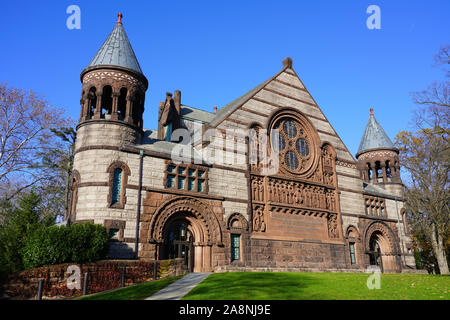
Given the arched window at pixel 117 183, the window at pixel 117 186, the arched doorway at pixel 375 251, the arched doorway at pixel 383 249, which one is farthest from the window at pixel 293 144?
the window at pixel 117 186

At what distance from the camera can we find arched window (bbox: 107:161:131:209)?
20898 millimetres

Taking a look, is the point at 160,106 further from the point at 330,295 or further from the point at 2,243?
the point at 330,295

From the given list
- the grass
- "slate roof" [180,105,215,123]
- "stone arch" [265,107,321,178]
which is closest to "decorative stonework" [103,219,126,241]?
the grass

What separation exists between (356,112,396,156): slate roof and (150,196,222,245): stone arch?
23.2 m

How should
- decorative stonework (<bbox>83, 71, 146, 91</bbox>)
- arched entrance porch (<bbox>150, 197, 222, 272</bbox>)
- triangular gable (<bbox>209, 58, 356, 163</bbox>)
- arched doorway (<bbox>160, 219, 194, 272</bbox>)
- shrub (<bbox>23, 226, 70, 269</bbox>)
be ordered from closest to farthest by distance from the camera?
1. shrub (<bbox>23, 226, 70, 269</bbox>)
2. arched entrance porch (<bbox>150, 197, 222, 272</bbox>)
3. arched doorway (<bbox>160, 219, 194, 272</bbox>)
4. decorative stonework (<bbox>83, 71, 146, 91</bbox>)
5. triangular gable (<bbox>209, 58, 356, 163</bbox>)

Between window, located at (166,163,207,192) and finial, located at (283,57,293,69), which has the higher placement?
finial, located at (283,57,293,69)

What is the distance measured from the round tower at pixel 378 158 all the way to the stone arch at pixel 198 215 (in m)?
20.9

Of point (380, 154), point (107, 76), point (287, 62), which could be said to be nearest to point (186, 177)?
point (107, 76)

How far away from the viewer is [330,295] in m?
11.1

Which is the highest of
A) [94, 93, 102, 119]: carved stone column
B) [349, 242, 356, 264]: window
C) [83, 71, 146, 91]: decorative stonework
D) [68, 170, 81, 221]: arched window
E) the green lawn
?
[83, 71, 146, 91]: decorative stonework

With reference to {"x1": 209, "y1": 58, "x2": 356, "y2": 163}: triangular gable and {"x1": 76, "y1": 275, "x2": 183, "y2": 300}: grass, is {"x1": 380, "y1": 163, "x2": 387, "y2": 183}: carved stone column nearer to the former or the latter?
{"x1": 209, "y1": 58, "x2": 356, "y2": 163}: triangular gable

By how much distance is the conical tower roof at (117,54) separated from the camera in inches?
941

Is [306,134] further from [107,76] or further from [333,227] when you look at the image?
[107,76]

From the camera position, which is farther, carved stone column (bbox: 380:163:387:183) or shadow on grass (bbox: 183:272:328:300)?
carved stone column (bbox: 380:163:387:183)
